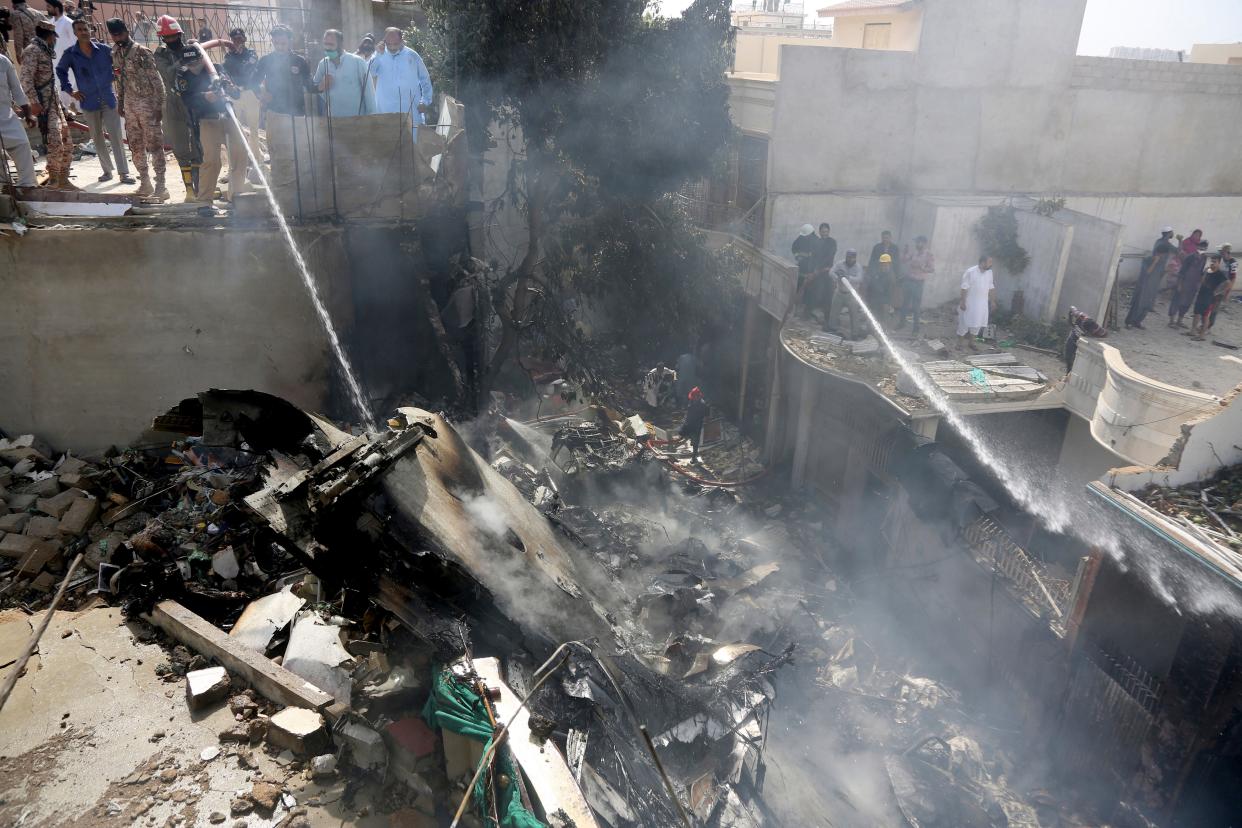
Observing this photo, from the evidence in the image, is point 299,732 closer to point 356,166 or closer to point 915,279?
point 356,166

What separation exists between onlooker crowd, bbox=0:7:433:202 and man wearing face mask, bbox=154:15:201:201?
12 millimetres

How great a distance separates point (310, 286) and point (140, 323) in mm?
1889

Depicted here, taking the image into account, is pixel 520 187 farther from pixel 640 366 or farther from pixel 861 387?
pixel 861 387

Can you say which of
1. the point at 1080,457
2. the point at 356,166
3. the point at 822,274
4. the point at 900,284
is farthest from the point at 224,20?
the point at 1080,457

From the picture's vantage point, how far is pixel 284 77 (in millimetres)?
10039

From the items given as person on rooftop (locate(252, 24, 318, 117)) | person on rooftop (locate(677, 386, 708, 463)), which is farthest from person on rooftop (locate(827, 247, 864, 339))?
person on rooftop (locate(252, 24, 318, 117))

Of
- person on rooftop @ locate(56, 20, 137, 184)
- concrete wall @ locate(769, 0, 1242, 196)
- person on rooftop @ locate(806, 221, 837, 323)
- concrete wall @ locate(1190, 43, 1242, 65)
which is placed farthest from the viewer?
concrete wall @ locate(1190, 43, 1242, 65)

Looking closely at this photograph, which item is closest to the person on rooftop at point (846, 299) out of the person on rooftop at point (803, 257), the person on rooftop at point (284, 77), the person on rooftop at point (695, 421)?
the person on rooftop at point (803, 257)

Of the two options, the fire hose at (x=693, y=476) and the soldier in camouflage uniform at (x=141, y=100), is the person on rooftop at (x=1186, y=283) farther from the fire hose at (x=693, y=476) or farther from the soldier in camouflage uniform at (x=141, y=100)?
the soldier in camouflage uniform at (x=141, y=100)

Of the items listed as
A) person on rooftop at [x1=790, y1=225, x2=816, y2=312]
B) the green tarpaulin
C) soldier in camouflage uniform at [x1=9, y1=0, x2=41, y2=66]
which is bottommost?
the green tarpaulin

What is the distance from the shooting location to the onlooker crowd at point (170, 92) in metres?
9.73

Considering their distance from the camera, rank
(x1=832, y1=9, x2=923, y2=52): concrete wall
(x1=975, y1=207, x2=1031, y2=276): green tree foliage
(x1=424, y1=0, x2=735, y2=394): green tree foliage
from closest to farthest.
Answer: (x1=424, y1=0, x2=735, y2=394): green tree foliage, (x1=975, y1=207, x2=1031, y2=276): green tree foliage, (x1=832, y1=9, x2=923, y2=52): concrete wall

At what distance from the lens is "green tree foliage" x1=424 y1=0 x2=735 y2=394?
1388cm

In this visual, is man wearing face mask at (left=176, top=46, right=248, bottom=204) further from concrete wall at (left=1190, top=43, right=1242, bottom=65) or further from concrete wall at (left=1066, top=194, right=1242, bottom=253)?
concrete wall at (left=1190, top=43, right=1242, bottom=65)
